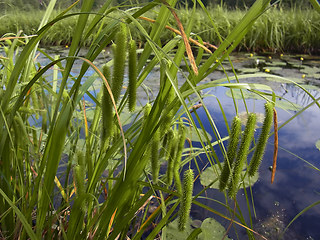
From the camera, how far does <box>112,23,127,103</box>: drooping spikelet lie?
43cm

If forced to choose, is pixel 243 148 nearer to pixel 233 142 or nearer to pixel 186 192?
pixel 233 142

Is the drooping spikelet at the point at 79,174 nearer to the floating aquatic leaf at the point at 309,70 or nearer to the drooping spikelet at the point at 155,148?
the drooping spikelet at the point at 155,148

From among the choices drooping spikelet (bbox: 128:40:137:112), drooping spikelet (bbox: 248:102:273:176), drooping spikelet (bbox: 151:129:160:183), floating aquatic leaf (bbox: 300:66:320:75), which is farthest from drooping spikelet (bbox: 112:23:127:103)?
floating aquatic leaf (bbox: 300:66:320:75)

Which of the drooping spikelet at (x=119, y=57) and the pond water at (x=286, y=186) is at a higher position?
the drooping spikelet at (x=119, y=57)

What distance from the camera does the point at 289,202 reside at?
4.83 ft

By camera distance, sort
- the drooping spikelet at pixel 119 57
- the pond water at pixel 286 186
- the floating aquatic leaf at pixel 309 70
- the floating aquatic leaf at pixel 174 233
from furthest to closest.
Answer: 1. the floating aquatic leaf at pixel 309 70
2. the pond water at pixel 286 186
3. the floating aquatic leaf at pixel 174 233
4. the drooping spikelet at pixel 119 57

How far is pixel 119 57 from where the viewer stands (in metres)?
0.44

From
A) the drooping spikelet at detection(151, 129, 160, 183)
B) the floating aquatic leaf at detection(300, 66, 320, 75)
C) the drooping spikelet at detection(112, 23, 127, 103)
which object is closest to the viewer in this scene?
the drooping spikelet at detection(112, 23, 127, 103)

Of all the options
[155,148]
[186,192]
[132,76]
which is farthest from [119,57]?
[186,192]

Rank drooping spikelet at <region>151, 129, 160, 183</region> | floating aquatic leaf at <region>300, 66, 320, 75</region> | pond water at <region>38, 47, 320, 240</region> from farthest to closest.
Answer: floating aquatic leaf at <region>300, 66, 320, 75</region>, pond water at <region>38, 47, 320, 240</region>, drooping spikelet at <region>151, 129, 160, 183</region>

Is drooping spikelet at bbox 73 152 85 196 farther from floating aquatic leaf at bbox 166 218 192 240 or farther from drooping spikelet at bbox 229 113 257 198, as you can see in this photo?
floating aquatic leaf at bbox 166 218 192 240

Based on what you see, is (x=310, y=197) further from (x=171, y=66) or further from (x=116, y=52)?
(x=116, y=52)

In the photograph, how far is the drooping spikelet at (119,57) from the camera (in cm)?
43

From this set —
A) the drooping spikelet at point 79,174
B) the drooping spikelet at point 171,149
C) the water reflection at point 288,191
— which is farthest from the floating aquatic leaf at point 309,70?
the drooping spikelet at point 79,174
